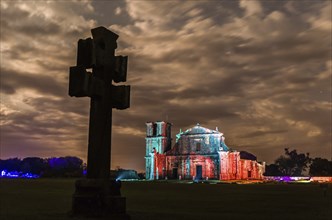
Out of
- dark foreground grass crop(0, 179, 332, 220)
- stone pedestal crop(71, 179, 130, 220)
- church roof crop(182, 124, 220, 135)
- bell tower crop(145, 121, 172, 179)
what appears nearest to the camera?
stone pedestal crop(71, 179, 130, 220)

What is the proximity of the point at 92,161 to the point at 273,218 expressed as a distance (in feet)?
16.2

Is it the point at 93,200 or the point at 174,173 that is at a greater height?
the point at 174,173

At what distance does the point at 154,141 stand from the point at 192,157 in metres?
9.30

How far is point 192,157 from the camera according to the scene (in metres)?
71.8

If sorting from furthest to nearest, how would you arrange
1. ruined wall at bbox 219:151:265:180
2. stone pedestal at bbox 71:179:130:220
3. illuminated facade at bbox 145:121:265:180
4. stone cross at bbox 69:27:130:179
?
illuminated facade at bbox 145:121:265:180 → ruined wall at bbox 219:151:265:180 → stone cross at bbox 69:27:130:179 → stone pedestal at bbox 71:179:130:220

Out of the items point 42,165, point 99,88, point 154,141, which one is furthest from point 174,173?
point 99,88

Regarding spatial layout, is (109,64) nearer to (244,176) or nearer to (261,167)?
(244,176)

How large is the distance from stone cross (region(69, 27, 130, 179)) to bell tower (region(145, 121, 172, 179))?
225ft

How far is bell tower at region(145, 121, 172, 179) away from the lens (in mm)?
75812

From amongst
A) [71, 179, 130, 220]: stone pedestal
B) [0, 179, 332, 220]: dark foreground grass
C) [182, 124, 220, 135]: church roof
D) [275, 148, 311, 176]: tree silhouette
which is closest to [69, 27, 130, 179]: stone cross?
[71, 179, 130, 220]: stone pedestal

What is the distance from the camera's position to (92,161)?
260 inches

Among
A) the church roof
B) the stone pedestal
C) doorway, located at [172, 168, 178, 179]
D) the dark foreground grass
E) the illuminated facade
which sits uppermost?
the church roof

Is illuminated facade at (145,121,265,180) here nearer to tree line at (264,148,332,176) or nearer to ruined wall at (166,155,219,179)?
ruined wall at (166,155,219,179)

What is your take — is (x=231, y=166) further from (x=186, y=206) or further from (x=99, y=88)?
(x=99, y=88)
